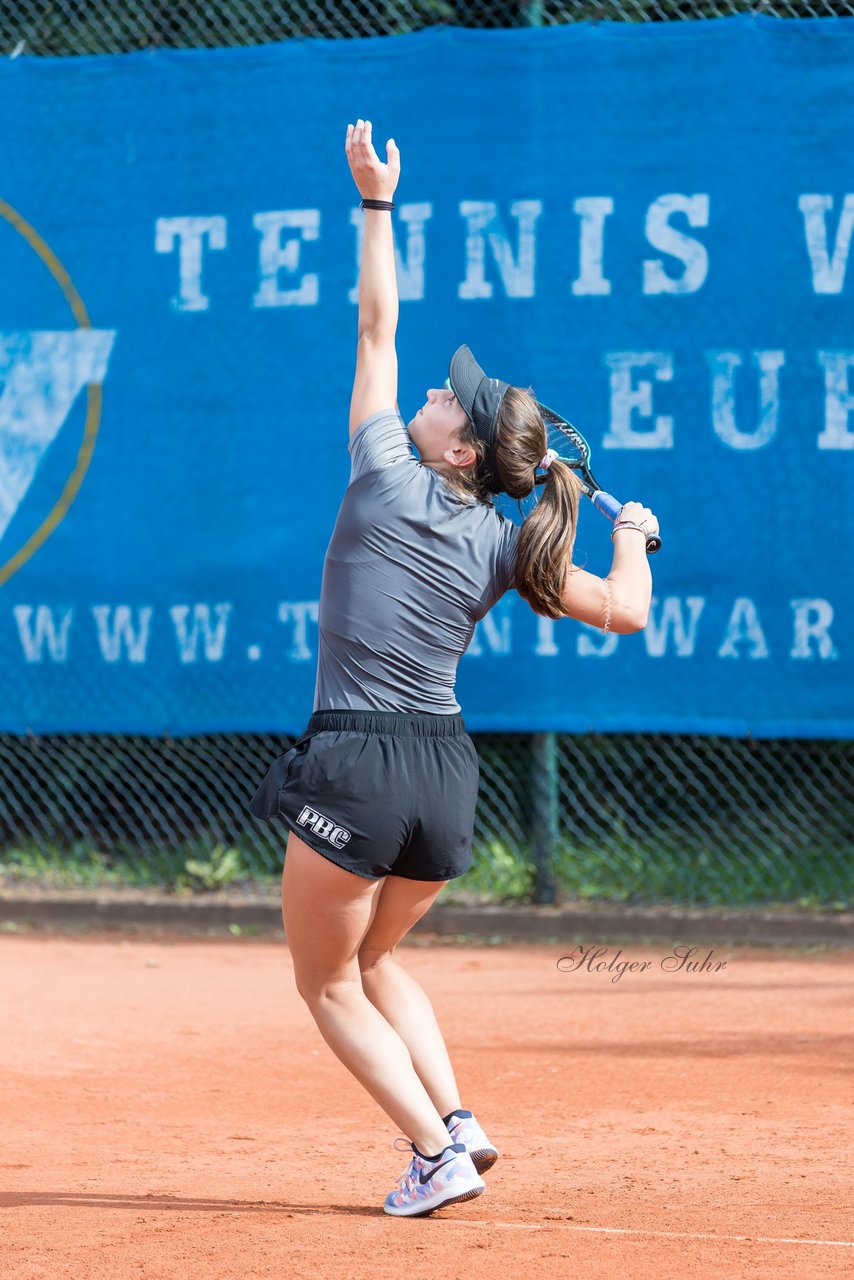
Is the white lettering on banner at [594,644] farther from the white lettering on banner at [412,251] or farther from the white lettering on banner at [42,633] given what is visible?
A: the white lettering on banner at [42,633]

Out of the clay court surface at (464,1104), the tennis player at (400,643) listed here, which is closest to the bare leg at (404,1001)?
the tennis player at (400,643)

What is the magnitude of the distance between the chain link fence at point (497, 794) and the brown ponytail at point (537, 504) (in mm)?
3687

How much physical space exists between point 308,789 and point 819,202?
4344 millimetres

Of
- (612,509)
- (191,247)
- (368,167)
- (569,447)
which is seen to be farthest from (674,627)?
(368,167)

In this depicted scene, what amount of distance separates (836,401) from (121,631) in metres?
3.14

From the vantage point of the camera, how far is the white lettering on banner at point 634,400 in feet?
22.2

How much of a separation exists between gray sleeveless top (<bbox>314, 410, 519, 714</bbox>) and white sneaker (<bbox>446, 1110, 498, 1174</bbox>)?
0.85m

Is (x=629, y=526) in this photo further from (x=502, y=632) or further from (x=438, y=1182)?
(x=502, y=632)

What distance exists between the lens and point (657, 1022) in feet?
18.0

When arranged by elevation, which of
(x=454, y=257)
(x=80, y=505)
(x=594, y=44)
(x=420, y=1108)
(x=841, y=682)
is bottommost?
(x=420, y=1108)

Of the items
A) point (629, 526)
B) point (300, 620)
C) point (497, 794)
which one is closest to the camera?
point (629, 526)

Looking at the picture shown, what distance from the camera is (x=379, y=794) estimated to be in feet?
10.6

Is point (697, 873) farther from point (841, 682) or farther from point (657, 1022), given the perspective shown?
point (657, 1022)

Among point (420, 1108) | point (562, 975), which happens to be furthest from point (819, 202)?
point (420, 1108)
